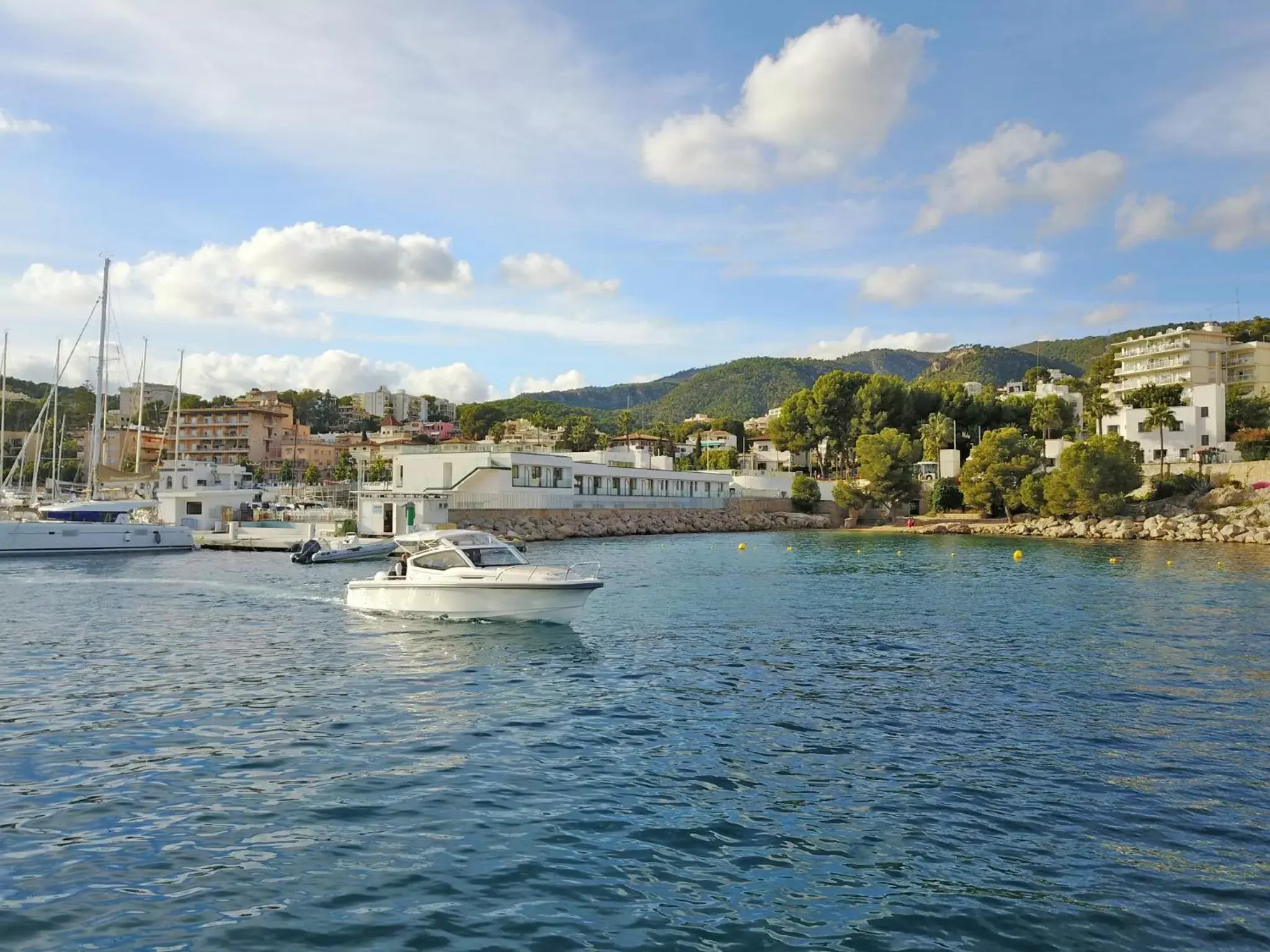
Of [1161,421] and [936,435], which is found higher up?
[1161,421]

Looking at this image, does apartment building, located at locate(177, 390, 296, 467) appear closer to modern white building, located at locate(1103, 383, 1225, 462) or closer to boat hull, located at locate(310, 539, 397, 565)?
boat hull, located at locate(310, 539, 397, 565)

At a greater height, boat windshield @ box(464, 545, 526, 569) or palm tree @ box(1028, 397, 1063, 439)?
palm tree @ box(1028, 397, 1063, 439)

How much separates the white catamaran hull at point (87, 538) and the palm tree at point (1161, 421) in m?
87.5

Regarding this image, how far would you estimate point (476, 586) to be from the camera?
22.2 meters

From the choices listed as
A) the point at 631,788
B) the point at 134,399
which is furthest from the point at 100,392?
the point at 134,399

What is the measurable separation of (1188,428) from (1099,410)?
11694 mm

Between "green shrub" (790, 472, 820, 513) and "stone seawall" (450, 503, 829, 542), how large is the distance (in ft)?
4.98

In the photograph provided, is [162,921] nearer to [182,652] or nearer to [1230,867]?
[1230,867]

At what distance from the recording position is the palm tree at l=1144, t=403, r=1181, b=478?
82.6m

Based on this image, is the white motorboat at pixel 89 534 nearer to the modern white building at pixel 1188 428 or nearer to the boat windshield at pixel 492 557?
the boat windshield at pixel 492 557

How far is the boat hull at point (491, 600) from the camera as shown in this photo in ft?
71.3

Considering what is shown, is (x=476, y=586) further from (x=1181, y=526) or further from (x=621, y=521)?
(x=1181, y=526)

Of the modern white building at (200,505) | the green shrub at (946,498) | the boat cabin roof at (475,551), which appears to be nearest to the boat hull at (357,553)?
the modern white building at (200,505)

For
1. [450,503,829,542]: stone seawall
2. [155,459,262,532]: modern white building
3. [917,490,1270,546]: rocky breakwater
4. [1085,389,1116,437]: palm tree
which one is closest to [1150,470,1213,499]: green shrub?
[917,490,1270,546]: rocky breakwater
